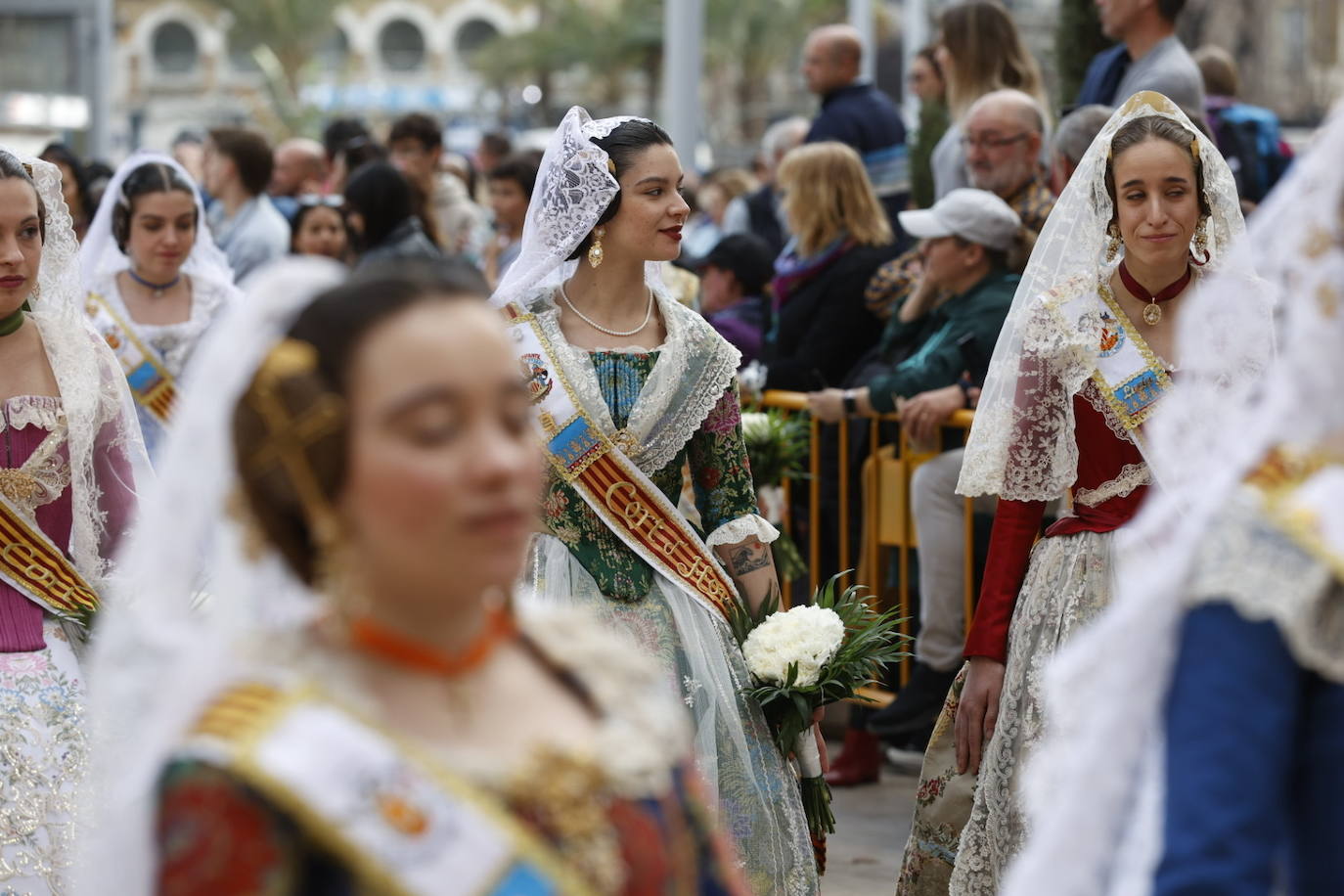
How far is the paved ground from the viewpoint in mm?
5621

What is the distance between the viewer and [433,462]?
1817mm

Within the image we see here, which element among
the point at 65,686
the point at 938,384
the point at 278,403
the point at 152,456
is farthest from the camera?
the point at 152,456

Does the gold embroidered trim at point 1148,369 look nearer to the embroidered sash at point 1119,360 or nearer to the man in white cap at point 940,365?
the embroidered sash at point 1119,360

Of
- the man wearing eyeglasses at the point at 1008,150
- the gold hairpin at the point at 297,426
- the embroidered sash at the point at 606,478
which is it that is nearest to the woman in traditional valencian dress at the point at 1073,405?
the embroidered sash at the point at 606,478

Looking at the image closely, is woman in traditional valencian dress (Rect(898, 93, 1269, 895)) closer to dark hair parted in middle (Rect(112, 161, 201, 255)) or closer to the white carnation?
the white carnation

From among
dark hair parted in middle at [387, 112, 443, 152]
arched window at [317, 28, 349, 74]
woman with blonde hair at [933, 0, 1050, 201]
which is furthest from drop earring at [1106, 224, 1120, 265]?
arched window at [317, 28, 349, 74]

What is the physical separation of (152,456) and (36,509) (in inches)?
104

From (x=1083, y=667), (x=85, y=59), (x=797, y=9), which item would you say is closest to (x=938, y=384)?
(x=1083, y=667)

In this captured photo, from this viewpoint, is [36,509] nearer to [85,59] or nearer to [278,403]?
[278,403]

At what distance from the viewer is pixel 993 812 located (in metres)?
4.18

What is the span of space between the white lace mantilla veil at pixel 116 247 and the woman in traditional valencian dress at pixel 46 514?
218 cm

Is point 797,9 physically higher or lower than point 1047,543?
higher

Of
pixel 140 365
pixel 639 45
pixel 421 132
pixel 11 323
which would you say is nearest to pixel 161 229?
pixel 140 365

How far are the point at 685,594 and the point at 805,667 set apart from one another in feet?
1.00
